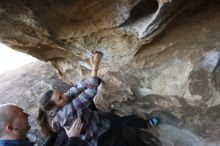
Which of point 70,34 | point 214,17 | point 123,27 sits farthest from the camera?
point 70,34

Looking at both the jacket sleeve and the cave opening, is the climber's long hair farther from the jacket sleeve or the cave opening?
the cave opening

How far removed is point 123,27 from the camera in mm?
2920

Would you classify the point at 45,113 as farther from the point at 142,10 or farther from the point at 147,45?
the point at 142,10

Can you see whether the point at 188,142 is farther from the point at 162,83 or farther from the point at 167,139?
the point at 162,83

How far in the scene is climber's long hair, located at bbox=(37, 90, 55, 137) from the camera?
3.20 metres

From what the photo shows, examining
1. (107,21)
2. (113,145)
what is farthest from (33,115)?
(107,21)

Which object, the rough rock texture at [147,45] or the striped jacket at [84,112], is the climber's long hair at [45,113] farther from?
the rough rock texture at [147,45]

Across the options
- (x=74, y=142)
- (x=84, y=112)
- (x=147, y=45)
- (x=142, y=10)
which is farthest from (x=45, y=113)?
(x=142, y=10)

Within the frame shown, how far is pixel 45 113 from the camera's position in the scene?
11.9 ft

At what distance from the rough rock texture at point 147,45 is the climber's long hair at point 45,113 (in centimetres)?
55

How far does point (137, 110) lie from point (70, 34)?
116 centimetres

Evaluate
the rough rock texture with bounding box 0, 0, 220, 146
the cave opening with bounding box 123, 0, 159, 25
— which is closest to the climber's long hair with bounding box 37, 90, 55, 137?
the rough rock texture with bounding box 0, 0, 220, 146

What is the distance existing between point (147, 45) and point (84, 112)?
0.92 metres

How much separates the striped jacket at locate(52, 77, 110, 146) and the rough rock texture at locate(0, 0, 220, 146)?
0.27 m
